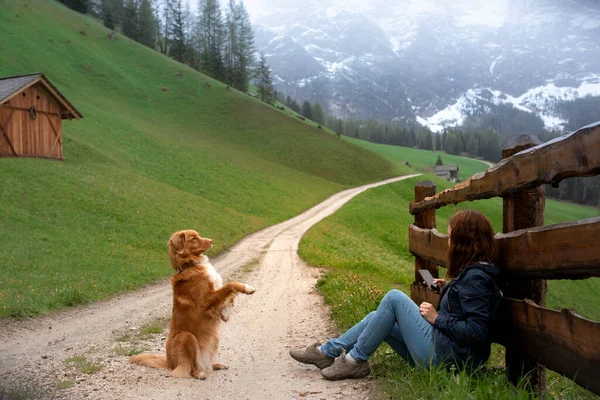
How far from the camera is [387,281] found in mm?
15562

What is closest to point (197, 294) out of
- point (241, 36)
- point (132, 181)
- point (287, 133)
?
point (132, 181)

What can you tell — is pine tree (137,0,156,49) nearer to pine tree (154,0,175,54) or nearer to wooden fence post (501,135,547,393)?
pine tree (154,0,175,54)

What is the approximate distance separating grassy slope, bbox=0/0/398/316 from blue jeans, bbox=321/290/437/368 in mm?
8775

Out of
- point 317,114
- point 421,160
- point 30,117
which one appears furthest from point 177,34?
point 30,117

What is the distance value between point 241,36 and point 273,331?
109529 millimetres

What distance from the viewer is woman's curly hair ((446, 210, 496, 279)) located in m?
4.42

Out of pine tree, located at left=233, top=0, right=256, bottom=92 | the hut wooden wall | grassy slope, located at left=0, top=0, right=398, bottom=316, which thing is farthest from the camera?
pine tree, located at left=233, top=0, right=256, bottom=92

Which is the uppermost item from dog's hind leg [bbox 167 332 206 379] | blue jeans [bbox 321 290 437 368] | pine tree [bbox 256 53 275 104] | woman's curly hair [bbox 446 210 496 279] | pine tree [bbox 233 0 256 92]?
pine tree [bbox 233 0 256 92]

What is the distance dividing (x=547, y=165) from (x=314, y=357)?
3753 mm

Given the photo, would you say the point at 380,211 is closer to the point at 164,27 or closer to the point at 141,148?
the point at 141,148

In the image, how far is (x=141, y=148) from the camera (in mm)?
43594

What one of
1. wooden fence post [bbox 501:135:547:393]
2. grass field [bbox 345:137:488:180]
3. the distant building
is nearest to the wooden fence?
wooden fence post [bbox 501:135:547:393]

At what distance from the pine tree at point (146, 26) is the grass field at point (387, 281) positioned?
76.0 meters

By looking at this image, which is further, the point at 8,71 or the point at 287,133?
the point at 287,133
